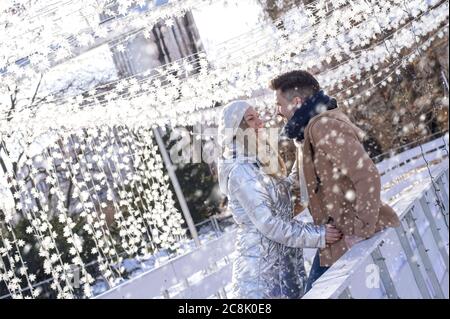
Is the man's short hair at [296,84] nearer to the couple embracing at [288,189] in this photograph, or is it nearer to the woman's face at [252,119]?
the couple embracing at [288,189]

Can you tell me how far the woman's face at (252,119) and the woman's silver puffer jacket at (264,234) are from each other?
0.18m

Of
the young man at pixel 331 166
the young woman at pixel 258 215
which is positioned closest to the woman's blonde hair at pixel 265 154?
the young woman at pixel 258 215

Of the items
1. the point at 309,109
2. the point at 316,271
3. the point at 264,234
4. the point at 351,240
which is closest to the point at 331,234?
the point at 351,240

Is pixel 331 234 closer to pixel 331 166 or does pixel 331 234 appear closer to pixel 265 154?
pixel 331 166

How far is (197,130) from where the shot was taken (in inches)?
567

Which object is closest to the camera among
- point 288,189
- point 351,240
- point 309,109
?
point 351,240

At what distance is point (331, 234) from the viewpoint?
253 centimetres

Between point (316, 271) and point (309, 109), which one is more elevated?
point (309, 109)

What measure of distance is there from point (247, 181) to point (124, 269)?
9008mm

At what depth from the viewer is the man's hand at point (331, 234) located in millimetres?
2526

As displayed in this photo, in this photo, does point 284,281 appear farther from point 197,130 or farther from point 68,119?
point 197,130

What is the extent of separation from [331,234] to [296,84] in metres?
0.63

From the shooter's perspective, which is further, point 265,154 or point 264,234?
point 265,154
